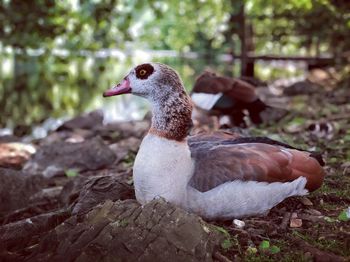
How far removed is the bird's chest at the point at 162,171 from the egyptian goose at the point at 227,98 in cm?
376

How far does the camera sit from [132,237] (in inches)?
134

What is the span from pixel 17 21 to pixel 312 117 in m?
5.68

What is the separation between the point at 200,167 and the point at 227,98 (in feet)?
12.4

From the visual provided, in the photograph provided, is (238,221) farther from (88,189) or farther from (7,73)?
(7,73)

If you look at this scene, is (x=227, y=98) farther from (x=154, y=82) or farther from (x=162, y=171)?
(x=162, y=171)

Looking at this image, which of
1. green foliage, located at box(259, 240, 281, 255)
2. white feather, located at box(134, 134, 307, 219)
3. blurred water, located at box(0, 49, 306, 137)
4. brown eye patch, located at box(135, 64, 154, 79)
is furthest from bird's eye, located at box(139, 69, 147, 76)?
blurred water, located at box(0, 49, 306, 137)

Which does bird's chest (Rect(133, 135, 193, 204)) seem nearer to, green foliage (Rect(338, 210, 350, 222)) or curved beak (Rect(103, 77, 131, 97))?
curved beak (Rect(103, 77, 131, 97))

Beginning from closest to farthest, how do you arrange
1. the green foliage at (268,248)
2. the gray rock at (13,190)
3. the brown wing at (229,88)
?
the green foliage at (268,248), the gray rock at (13,190), the brown wing at (229,88)

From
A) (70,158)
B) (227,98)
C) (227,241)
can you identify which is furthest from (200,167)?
(227,98)

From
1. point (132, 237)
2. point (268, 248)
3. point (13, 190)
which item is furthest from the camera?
point (13, 190)

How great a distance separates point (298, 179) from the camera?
418cm

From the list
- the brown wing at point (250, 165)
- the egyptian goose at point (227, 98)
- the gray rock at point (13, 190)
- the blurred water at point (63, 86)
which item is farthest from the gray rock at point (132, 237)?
the blurred water at point (63, 86)

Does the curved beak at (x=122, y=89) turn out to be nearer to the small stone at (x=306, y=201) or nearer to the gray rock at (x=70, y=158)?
the small stone at (x=306, y=201)

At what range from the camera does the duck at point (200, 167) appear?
13.0ft
